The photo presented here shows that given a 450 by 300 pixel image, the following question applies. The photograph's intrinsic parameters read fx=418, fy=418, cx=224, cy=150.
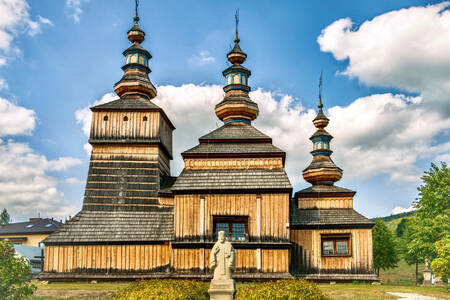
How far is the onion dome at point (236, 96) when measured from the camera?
3081 cm

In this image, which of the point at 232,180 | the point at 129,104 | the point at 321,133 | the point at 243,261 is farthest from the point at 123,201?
the point at 321,133

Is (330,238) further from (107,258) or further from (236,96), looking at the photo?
(107,258)

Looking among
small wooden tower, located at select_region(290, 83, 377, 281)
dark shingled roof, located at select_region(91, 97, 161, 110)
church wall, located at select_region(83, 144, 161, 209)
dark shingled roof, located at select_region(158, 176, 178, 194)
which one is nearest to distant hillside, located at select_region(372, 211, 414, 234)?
small wooden tower, located at select_region(290, 83, 377, 281)

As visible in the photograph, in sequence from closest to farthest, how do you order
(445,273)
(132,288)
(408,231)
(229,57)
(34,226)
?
(132,288), (445,273), (229,57), (408,231), (34,226)

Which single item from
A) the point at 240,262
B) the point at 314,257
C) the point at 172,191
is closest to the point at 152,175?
the point at 172,191

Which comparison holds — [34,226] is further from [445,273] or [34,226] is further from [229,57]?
[445,273]

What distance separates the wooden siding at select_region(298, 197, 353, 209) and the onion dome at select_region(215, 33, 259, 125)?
7.37 m

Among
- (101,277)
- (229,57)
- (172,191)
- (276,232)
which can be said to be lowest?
(101,277)

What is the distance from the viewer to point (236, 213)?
24.6m

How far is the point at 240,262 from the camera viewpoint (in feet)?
78.7

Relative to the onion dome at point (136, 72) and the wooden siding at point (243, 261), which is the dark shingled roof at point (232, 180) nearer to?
the wooden siding at point (243, 261)

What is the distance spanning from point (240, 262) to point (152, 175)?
8457 millimetres

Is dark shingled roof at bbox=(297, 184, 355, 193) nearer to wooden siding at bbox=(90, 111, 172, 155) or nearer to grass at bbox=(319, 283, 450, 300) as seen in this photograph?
grass at bbox=(319, 283, 450, 300)

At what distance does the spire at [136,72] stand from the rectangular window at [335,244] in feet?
55.2
